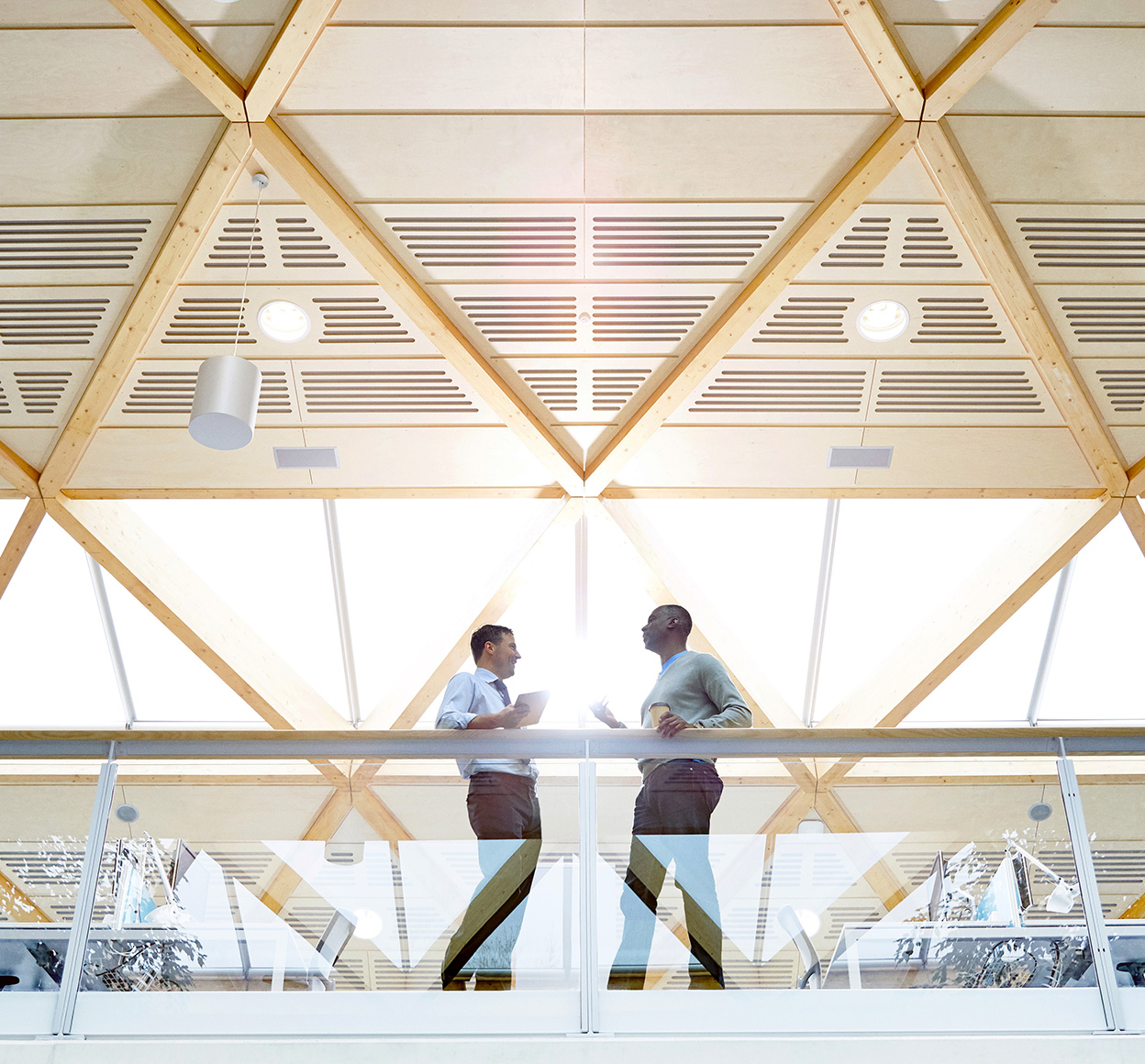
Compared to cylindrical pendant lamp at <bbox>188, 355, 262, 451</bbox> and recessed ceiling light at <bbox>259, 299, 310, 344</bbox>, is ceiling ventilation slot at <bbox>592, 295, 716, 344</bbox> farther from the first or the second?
cylindrical pendant lamp at <bbox>188, 355, 262, 451</bbox>

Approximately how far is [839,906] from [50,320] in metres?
6.01

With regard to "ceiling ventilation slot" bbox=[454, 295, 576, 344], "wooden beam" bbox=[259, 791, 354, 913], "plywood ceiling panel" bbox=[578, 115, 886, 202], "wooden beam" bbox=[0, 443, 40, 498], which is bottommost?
"wooden beam" bbox=[259, 791, 354, 913]

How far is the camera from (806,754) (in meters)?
4.77

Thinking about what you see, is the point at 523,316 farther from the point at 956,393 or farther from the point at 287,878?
the point at 287,878

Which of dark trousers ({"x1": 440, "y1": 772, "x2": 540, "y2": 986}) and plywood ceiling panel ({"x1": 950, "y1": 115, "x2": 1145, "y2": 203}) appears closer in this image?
dark trousers ({"x1": 440, "y1": 772, "x2": 540, "y2": 986})

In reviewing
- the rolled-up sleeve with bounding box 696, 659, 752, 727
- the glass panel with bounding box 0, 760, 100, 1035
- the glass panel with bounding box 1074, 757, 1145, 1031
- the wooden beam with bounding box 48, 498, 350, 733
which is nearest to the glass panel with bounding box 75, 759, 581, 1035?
the glass panel with bounding box 0, 760, 100, 1035

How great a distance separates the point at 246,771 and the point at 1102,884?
3396mm

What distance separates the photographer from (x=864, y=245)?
722 centimetres

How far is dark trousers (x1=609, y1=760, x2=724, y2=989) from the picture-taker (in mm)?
4480

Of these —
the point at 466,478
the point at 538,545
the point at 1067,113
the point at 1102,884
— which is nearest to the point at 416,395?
the point at 466,478

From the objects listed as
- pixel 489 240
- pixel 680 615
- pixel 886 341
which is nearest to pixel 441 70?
pixel 489 240

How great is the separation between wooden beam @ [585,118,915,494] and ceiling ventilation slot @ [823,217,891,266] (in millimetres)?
156

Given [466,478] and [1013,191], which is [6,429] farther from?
[1013,191]

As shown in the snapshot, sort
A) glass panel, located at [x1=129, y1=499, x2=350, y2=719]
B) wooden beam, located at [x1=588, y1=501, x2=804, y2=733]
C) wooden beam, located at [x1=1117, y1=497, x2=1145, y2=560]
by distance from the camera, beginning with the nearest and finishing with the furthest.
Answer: wooden beam, located at [x1=1117, y1=497, x2=1145, y2=560] < wooden beam, located at [x1=588, y1=501, x2=804, y2=733] < glass panel, located at [x1=129, y1=499, x2=350, y2=719]
